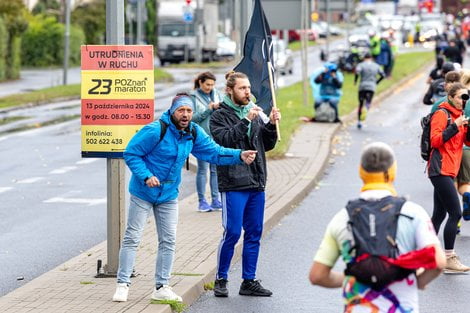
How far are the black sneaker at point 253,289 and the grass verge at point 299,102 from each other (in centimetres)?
1045

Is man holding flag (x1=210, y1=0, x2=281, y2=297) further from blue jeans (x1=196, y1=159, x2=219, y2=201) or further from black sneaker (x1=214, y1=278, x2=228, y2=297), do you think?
blue jeans (x1=196, y1=159, x2=219, y2=201)

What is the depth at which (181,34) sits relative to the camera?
2608 inches

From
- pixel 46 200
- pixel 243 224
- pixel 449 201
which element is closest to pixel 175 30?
pixel 46 200

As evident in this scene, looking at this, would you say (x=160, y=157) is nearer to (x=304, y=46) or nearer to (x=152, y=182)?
(x=152, y=182)

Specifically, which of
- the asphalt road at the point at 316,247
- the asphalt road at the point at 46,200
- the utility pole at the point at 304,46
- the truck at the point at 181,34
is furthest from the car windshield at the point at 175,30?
the asphalt road at the point at 316,247

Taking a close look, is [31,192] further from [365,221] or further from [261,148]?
[365,221]

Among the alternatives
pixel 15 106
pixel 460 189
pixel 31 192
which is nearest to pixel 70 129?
pixel 15 106

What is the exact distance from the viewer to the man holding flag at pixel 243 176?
9.78m

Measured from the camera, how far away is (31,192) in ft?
57.9

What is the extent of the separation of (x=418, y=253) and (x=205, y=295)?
4.70 metres

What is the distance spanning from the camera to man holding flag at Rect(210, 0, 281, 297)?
32.1ft

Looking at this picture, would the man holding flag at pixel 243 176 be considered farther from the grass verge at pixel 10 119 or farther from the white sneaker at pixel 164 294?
the grass verge at pixel 10 119

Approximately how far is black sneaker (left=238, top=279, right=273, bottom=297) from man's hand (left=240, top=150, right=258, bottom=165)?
133cm

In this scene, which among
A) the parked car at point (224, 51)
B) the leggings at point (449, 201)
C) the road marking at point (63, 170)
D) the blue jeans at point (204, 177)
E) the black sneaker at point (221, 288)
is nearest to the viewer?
the black sneaker at point (221, 288)
